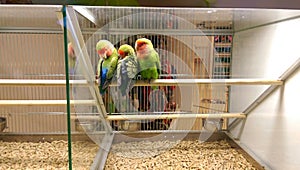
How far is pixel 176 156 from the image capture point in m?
1.28

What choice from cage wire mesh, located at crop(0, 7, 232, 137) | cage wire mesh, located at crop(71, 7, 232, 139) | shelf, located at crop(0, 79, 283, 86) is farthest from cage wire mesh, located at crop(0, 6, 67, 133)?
cage wire mesh, located at crop(71, 7, 232, 139)

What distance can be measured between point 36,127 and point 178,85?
2.81ft

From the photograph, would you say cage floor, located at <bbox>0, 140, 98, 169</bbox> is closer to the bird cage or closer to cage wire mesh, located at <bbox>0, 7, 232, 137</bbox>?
the bird cage

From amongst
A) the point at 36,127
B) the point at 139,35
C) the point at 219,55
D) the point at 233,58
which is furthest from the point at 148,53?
the point at 36,127

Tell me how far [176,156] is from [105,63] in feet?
1.96

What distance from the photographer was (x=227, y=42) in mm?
1442

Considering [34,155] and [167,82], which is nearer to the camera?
[167,82]

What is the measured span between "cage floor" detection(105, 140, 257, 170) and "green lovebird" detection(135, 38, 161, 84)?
1.38 ft

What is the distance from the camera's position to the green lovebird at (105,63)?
3.36 feet

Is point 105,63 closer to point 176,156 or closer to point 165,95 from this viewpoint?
point 165,95

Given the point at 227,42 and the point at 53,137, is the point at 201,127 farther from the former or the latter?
the point at 53,137

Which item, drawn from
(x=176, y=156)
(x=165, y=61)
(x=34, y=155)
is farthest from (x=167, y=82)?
(x=34, y=155)

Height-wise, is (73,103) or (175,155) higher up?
(73,103)

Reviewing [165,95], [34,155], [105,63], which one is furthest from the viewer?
[165,95]
